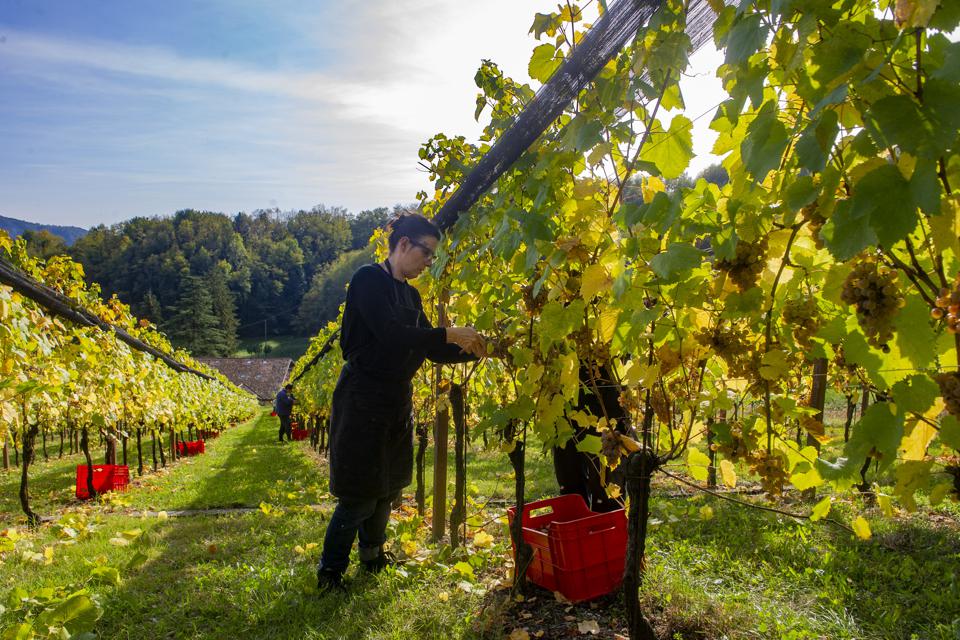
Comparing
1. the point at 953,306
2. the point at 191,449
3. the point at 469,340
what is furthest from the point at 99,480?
the point at 953,306

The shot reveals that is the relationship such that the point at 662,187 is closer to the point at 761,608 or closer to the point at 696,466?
the point at 696,466

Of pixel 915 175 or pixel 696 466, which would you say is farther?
pixel 696 466

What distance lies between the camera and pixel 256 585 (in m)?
3.32

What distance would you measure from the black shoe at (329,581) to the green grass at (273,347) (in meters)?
79.5

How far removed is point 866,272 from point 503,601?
2.43 m

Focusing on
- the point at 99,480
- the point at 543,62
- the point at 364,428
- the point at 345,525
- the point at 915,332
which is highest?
the point at 543,62

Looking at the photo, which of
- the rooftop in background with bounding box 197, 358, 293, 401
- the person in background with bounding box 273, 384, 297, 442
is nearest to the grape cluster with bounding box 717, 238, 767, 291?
the person in background with bounding box 273, 384, 297, 442

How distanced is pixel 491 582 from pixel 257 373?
5336 centimetres

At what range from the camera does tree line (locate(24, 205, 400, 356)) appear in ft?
248

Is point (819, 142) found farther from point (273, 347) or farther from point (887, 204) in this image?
point (273, 347)

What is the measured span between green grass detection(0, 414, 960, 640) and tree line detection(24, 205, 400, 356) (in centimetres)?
5926

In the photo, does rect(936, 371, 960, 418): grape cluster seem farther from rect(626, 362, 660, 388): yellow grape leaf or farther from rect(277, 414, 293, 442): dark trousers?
rect(277, 414, 293, 442): dark trousers

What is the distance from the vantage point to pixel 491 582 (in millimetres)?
3125

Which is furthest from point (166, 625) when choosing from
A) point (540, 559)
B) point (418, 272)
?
point (418, 272)
